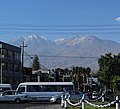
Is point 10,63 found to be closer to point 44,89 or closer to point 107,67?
point 107,67

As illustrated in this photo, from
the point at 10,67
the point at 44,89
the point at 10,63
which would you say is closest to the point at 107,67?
the point at 44,89

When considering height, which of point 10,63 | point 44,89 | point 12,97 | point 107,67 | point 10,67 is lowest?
point 12,97

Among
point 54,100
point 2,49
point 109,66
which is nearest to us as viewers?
point 54,100

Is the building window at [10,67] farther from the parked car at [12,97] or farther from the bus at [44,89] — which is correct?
the parked car at [12,97]

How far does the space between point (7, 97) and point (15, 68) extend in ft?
182

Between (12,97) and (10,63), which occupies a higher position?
(10,63)

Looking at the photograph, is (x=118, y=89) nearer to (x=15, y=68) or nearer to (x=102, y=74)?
(x=102, y=74)

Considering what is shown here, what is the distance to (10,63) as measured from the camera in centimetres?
10050

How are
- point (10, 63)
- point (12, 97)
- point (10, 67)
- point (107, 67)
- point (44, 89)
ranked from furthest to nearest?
point (10, 63) → point (10, 67) → point (107, 67) → point (44, 89) → point (12, 97)

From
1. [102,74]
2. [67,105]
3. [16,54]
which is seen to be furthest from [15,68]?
[67,105]

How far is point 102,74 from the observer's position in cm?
7538

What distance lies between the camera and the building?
9454 centimetres

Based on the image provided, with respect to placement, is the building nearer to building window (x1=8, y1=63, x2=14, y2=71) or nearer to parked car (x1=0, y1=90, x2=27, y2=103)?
building window (x1=8, y1=63, x2=14, y2=71)

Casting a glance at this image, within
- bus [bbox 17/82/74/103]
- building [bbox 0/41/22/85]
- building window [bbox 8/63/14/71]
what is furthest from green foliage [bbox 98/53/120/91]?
building window [bbox 8/63/14/71]
